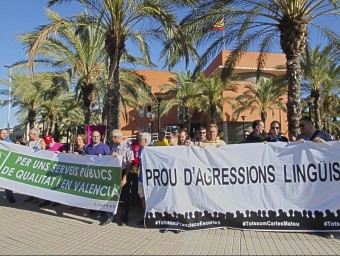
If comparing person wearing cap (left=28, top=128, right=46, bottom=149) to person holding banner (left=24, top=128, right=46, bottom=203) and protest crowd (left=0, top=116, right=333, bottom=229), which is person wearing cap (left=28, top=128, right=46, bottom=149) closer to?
person holding banner (left=24, top=128, right=46, bottom=203)

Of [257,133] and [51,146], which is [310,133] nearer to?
[257,133]

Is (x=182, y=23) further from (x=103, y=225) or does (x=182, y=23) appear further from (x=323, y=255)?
(x=323, y=255)

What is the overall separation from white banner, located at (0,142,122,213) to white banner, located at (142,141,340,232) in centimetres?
90

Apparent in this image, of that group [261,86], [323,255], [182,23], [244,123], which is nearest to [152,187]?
[323,255]

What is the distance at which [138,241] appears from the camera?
5543 millimetres

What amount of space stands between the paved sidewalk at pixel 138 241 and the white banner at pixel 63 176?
540mm

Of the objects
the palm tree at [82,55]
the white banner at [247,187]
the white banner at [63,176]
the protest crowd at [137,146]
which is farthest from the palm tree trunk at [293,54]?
the palm tree at [82,55]

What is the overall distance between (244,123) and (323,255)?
112ft

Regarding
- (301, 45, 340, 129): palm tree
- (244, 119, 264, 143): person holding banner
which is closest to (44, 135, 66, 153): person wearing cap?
(244, 119, 264, 143): person holding banner

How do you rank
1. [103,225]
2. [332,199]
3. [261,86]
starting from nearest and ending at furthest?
[332,199] → [103,225] → [261,86]

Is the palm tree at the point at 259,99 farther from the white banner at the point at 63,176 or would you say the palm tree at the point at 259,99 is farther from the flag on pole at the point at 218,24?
the white banner at the point at 63,176

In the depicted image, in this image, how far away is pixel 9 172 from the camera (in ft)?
27.1

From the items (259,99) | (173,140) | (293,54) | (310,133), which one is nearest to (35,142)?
(173,140)

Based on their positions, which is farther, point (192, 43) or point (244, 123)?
point (244, 123)
